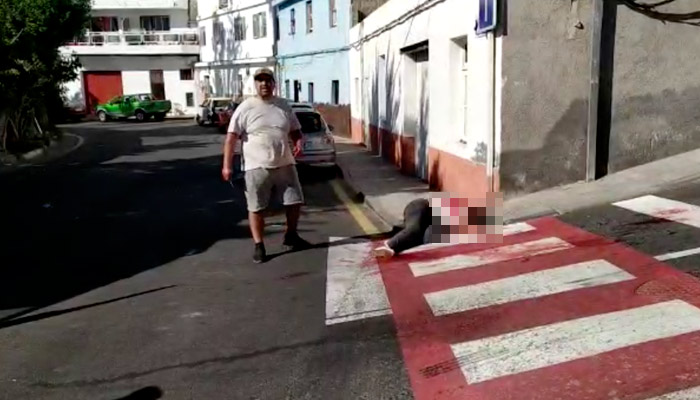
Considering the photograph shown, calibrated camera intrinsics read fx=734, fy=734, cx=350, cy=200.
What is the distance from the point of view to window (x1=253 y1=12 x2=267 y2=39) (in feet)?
138

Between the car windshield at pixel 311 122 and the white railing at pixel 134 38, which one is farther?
the white railing at pixel 134 38

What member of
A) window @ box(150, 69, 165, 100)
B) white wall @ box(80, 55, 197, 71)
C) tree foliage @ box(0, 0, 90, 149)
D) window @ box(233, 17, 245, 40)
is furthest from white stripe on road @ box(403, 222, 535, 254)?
window @ box(150, 69, 165, 100)

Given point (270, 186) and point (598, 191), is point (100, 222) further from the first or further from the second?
point (598, 191)

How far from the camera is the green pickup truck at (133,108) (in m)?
46.7

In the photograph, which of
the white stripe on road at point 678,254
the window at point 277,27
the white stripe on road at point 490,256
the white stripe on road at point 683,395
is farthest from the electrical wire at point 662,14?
the window at point 277,27

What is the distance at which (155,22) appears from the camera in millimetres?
52438

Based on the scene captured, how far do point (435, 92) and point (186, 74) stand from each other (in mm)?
43181

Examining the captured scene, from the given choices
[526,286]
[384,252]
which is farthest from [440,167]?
[526,286]

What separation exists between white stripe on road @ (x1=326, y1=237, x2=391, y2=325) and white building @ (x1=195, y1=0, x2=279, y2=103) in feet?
107

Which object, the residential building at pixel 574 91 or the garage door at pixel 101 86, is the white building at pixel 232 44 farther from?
the residential building at pixel 574 91

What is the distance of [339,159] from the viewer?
1842 centimetres

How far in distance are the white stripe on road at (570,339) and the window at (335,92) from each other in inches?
995

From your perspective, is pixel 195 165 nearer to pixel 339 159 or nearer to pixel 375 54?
pixel 339 159

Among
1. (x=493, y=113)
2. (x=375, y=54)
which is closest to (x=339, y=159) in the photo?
(x=375, y=54)
